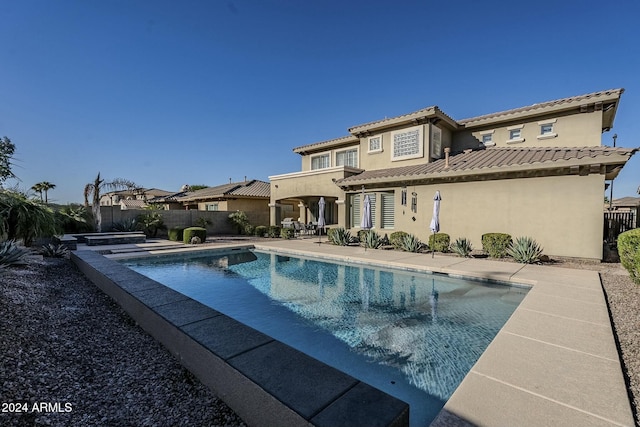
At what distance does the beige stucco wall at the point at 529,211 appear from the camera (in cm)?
→ 1118

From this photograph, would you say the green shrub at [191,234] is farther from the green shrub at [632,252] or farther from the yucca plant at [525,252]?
the green shrub at [632,252]

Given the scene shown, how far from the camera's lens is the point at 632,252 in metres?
6.99

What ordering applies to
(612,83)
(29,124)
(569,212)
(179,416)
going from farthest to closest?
(29,124) → (612,83) → (569,212) → (179,416)

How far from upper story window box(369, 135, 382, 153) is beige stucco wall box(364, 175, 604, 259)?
15.2ft

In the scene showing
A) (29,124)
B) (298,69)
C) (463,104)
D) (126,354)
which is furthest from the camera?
(463,104)

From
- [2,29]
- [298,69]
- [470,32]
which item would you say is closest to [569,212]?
[470,32]

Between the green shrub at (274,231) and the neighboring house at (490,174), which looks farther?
the green shrub at (274,231)

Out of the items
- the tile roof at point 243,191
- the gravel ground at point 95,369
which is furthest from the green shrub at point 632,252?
the tile roof at point 243,191

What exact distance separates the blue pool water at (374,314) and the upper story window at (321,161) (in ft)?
41.6

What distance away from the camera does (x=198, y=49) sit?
15.1 meters

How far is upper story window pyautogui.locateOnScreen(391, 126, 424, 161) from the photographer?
671 inches

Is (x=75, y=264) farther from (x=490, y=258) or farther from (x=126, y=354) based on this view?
(x=490, y=258)

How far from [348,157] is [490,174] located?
1056cm

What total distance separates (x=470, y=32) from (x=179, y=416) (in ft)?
57.8
